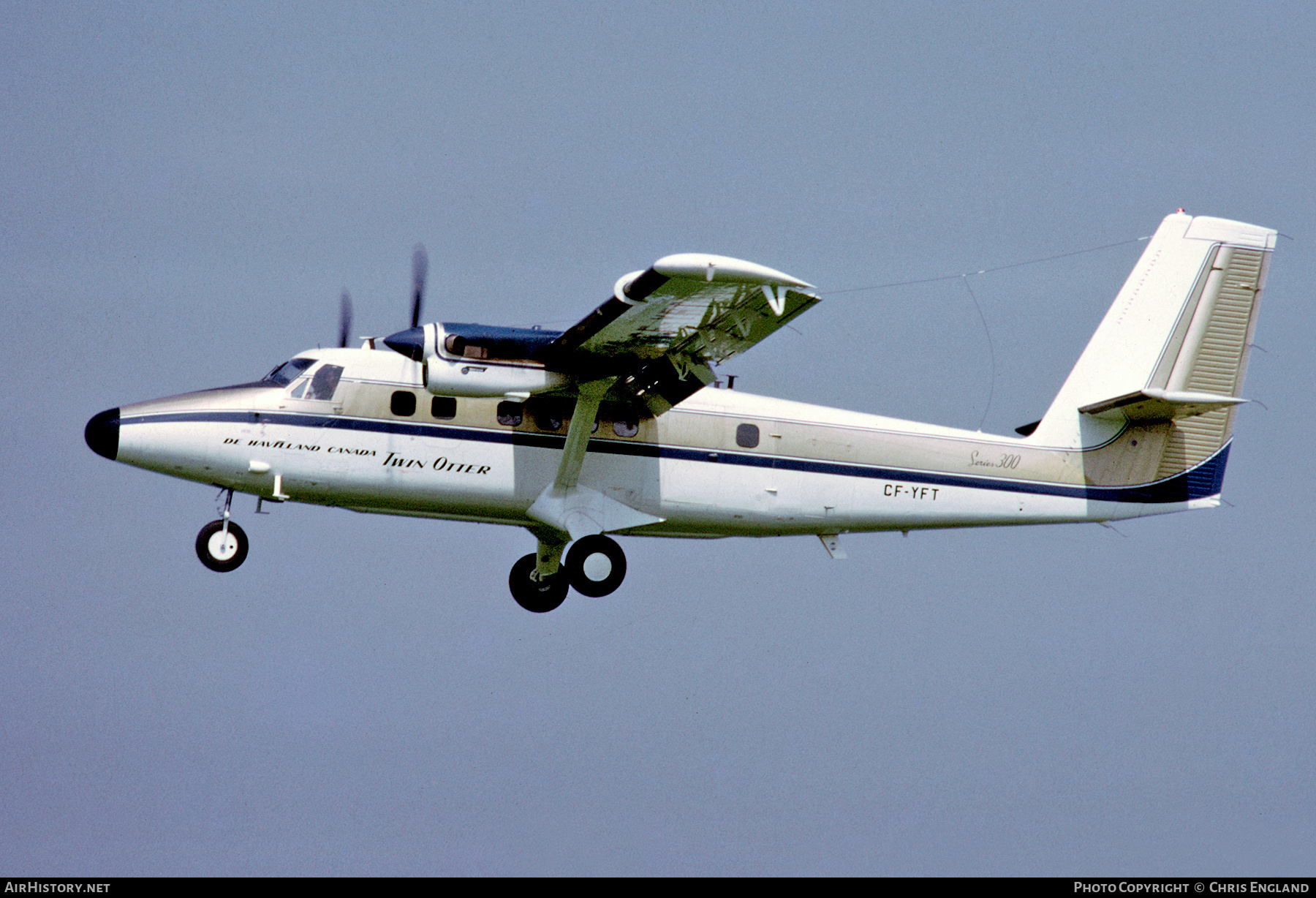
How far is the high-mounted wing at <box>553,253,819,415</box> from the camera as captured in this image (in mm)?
14977

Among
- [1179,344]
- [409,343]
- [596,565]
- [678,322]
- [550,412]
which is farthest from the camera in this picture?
[1179,344]

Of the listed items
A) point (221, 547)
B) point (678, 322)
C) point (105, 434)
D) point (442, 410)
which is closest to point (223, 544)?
point (221, 547)

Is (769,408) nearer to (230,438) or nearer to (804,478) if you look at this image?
(804,478)

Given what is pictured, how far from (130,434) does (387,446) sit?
2.73 m

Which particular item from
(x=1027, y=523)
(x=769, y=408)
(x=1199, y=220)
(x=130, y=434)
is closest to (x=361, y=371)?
(x=130, y=434)

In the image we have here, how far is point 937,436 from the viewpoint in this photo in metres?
19.3

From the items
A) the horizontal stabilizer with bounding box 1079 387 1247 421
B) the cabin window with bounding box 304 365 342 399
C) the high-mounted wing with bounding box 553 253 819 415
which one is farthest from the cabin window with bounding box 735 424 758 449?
the cabin window with bounding box 304 365 342 399

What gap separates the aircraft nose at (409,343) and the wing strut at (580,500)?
178cm

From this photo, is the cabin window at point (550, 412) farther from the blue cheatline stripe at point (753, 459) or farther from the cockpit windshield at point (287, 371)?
the cockpit windshield at point (287, 371)

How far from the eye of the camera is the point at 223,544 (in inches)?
719

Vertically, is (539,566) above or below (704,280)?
below

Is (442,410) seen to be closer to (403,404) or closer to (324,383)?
(403,404)

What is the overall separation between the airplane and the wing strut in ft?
0.08

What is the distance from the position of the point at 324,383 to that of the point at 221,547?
2.11 metres
